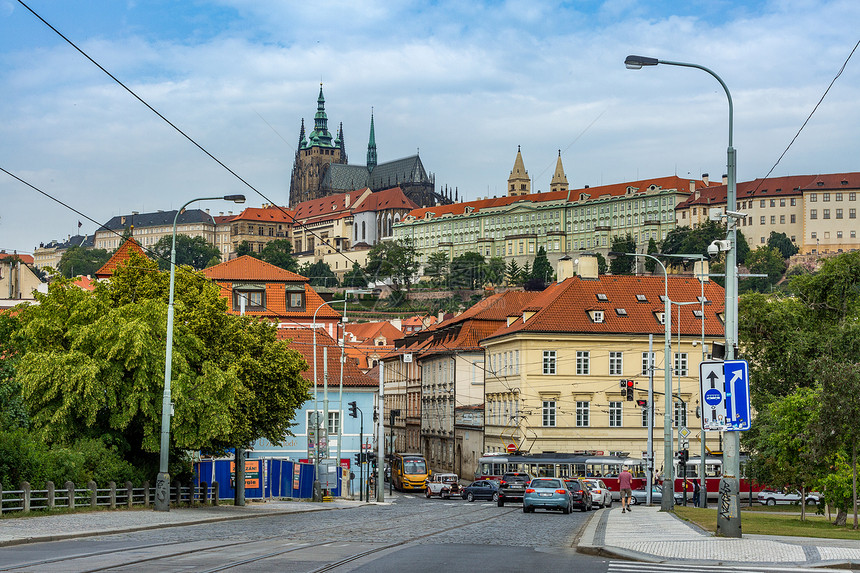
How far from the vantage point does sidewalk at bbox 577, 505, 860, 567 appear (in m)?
18.7

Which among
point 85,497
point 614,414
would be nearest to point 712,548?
point 85,497

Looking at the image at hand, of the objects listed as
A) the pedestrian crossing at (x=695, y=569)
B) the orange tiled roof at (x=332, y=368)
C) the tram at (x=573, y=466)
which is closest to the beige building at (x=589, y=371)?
the tram at (x=573, y=466)

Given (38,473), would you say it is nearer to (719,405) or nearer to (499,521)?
(499,521)

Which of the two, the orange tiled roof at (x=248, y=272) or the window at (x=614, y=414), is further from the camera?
the orange tiled roof at (x=248, y=272)

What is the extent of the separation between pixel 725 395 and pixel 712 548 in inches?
123

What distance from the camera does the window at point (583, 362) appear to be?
74.9m

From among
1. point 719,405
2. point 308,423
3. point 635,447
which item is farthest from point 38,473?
point 635,447

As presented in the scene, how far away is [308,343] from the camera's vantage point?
249 ft

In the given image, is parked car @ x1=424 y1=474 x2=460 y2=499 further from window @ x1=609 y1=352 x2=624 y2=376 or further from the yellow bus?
window @ x1=609 y1=352 x2=624 y2=376

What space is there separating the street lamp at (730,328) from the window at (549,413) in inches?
1958

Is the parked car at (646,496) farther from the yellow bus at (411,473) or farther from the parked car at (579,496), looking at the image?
the yellow bus at (411,473)

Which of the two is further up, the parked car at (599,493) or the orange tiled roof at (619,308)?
the orange tiled roof at (619,308)

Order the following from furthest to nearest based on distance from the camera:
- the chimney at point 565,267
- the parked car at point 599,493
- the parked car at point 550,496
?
the chimney at point 565,267 → the parked car at point 599,493 → the parked car at point 550,496

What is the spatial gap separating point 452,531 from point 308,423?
41.9 metres
